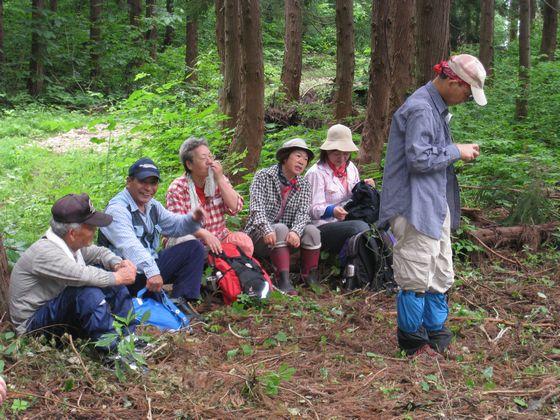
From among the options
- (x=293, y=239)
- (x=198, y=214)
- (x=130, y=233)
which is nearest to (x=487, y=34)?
(x=293, y=239)

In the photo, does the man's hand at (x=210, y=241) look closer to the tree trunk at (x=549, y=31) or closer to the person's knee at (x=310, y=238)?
the person's knee at (x=310, y=238)

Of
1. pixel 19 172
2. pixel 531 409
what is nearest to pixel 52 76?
pixel 19 172

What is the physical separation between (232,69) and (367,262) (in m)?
5.00

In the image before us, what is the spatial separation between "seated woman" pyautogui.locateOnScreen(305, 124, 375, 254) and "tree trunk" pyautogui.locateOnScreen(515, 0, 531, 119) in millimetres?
9044

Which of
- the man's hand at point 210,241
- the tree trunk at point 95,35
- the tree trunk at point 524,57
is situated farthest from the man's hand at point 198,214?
the tree trunk at point 95,35

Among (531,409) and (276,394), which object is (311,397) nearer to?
(276,394)

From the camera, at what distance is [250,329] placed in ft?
15.8

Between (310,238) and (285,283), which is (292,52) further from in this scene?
Result: (285,283)

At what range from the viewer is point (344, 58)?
1312 cm

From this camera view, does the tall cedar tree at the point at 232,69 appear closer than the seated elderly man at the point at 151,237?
No

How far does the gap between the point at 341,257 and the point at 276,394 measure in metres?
2.51

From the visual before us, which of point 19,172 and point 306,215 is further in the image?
point 19,172

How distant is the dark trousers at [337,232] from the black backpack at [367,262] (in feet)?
0.24

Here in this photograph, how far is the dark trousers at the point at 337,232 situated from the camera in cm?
599
